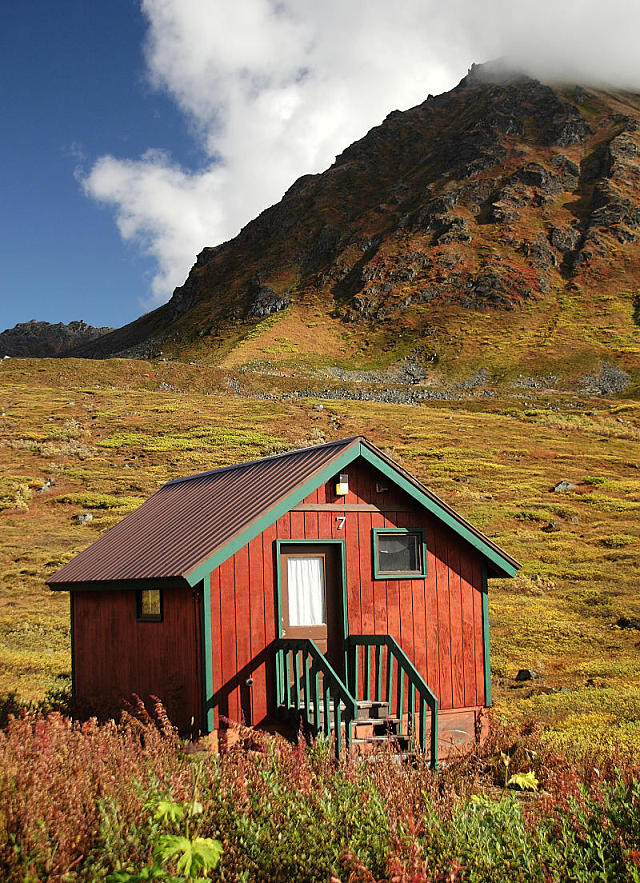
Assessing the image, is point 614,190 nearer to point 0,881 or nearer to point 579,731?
point 579,731

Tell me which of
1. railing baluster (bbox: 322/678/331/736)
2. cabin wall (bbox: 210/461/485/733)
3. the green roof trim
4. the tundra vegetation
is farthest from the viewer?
cabin wall (bbox: 210/461/485/733)

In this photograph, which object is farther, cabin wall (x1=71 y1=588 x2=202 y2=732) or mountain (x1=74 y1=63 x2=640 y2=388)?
mountain (x1=74 y1=63 x2=640 y2=388)

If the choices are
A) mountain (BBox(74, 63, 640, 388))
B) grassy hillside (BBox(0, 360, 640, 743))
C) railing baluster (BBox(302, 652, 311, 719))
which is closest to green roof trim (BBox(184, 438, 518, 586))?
railing baluster (BBox(302, 652, 311, 719))

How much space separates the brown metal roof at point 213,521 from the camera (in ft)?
42.5

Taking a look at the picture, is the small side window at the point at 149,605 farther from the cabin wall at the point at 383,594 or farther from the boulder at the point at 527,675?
the boulder at the point at 527,675

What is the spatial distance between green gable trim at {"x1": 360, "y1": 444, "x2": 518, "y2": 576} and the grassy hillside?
3.61 metres

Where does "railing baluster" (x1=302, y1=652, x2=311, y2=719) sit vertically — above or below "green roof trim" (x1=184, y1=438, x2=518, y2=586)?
below

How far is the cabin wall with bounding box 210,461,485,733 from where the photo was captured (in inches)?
514

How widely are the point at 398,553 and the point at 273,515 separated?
2.54 m

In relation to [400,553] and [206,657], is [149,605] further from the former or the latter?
[400,553]

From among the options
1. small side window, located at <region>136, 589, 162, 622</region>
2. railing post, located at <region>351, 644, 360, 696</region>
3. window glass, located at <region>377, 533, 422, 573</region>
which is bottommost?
railing post, located at <region>351, 644, 360, 696</region>

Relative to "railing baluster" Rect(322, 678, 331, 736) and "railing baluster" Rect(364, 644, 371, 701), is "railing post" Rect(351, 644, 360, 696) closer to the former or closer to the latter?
"railing baluster" Rect(364, 644, 371, 701)

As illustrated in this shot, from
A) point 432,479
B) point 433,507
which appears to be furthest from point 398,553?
point 432,479

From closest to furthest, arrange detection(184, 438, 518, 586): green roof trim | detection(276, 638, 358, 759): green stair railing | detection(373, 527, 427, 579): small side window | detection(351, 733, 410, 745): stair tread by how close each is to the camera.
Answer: detection(276, 638, 358, 759): green stair railing, detection(351, 733, 410, 745): stair tread, detection(184, 438, 518, 586): green roof trim, detection(373, 527, 427, 579): small side window
